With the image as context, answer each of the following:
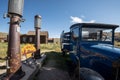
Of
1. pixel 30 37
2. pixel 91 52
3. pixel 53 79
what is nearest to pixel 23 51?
pixel 53 79

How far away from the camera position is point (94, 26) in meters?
7.03

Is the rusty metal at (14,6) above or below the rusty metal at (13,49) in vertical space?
above

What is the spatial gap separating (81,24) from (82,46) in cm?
86

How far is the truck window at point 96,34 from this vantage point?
275 inches

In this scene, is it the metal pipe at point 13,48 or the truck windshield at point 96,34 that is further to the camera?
the truck windshield at point 96,34

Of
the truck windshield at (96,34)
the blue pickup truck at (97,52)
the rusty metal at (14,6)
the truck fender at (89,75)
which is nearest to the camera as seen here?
the truck fender at (89,75)

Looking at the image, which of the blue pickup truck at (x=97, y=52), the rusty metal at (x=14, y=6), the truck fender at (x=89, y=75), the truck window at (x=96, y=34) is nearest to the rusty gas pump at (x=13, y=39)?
the rusty metal at (x=14, y=6)

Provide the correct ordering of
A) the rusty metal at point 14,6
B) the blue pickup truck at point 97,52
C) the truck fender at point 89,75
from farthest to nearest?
the rusty metal at point 14,6
the blue pickup truck at point 97,52
the truck fender at point 89,75

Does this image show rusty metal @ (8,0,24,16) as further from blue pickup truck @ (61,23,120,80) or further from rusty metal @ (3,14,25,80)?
blue pickup truck @ (61,23,120,80)

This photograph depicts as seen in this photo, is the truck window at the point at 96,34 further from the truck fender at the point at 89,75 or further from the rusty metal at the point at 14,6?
the rusty metal at the point at 14,6

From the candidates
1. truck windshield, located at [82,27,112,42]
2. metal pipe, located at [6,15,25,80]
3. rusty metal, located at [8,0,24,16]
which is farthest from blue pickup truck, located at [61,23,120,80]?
rusty metal, located at [8,0,24,16]

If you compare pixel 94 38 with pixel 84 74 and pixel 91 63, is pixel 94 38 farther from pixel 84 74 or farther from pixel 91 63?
pixel 84 74

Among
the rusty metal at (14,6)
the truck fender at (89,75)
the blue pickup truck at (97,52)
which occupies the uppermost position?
the rusty metal at (14,6)

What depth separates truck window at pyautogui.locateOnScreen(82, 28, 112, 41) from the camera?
22.9ft
